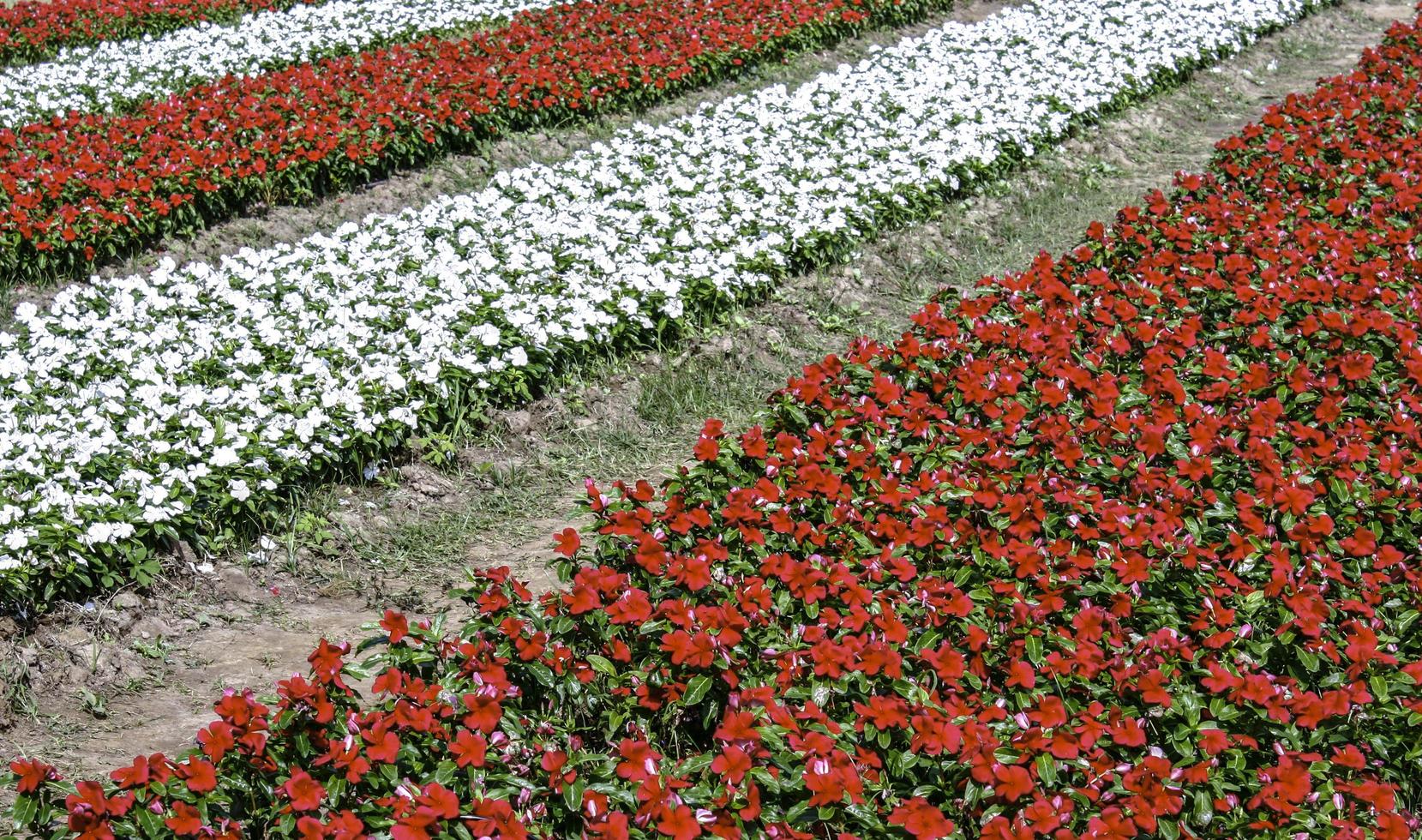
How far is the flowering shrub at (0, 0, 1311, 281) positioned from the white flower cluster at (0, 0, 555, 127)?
23.1 inches

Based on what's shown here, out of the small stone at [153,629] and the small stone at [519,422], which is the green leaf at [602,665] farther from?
the small stone at [519,422]

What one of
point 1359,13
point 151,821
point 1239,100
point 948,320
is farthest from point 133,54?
point 1359,13

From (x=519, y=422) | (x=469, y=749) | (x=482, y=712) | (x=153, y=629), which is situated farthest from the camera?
(x=519, y=422)

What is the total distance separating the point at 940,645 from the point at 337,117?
660 cm

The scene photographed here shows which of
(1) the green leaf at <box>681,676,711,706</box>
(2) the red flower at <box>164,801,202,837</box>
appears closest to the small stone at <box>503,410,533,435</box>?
(1) the green leaf at <box>681,676,711,706</box>

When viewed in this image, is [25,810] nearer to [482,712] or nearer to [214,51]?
[482,712]

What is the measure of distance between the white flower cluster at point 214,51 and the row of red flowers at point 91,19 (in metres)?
0.49

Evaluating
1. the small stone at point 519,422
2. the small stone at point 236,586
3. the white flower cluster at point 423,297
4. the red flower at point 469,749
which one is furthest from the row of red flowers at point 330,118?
the red flower at point 469,749

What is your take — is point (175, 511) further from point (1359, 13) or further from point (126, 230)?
point (1359, 13)

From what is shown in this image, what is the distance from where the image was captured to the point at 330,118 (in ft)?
25.9

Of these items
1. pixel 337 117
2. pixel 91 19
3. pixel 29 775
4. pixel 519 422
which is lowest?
pixel 519 422

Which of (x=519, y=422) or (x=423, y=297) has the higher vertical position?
(x=423, y=297)

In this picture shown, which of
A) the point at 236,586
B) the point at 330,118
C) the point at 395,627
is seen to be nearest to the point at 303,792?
the point at 395,627

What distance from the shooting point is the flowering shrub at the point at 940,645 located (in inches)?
101
